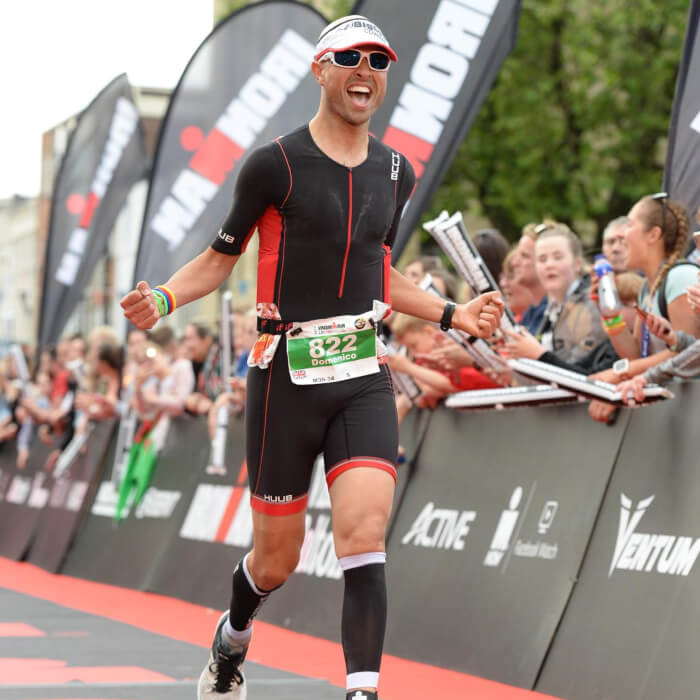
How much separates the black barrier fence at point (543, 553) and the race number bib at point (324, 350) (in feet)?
5.40

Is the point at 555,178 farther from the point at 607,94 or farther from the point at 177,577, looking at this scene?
the point at 177,577

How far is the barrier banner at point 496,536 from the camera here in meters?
6.57

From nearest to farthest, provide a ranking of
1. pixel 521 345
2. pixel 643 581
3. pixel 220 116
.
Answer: pixel 643 581, pixel 521 345, pixel 220 116

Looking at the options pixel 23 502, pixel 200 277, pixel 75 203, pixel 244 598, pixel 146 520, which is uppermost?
pixel 200 277

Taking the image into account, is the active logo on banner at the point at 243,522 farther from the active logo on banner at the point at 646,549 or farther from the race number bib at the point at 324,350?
the race number bib at the point at 324,350

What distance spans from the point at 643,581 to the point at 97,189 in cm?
1182

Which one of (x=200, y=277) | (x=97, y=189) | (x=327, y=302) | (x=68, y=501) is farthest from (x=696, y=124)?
(x=97, y=189)

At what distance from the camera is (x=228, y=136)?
1243cm

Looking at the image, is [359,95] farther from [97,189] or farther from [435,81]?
[97,189]

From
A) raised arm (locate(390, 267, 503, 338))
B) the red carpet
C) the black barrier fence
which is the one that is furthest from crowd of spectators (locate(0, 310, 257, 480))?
raised arm (locate(390, 267, 503, 338))

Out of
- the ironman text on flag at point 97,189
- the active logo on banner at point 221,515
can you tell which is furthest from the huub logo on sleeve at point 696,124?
the ironman text on flag at point 97,189

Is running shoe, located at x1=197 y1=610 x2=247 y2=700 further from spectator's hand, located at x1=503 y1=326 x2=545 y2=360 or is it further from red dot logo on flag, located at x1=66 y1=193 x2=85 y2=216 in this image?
red dot logo on flag, located at x1=66 y1=193 x2=85 y2=216

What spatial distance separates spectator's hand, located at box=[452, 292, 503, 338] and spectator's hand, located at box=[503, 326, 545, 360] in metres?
1.57

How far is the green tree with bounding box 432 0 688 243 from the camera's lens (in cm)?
2794
